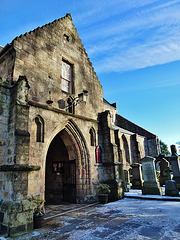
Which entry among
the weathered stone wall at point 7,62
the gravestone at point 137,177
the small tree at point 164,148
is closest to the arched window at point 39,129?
the weathered stone wall at point 7,62

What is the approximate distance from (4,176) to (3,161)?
51 centimetres

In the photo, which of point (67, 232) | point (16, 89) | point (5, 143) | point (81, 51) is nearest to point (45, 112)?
point (16, 89)

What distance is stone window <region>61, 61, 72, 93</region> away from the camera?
9.07 meters

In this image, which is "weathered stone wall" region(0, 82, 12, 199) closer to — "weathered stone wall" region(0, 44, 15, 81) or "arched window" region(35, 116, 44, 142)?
"weathered stone wall" region(0, 44, 15, 81)

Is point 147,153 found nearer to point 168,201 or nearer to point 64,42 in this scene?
point 168,201

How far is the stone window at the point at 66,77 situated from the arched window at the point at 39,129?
8.95ft

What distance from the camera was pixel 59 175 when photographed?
1016 centimetres

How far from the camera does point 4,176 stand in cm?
514

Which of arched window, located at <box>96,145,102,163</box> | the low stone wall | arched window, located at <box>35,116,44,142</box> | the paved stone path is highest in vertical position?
arched window, located at <box>35,116,44,142</box>

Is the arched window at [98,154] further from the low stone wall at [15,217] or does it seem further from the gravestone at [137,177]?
the low stone wall at [15,217]

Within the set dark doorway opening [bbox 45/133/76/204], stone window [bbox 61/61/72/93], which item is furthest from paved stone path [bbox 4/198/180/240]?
stone window [bbox 61/61/72/93]

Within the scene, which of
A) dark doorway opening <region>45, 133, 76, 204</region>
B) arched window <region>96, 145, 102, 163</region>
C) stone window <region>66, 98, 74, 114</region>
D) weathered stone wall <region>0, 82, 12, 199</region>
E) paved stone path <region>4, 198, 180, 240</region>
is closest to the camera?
paved stone path <region>4, 198, 180, 240</region>

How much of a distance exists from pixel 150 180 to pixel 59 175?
5.71m

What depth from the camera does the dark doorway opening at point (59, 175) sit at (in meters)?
8.98
